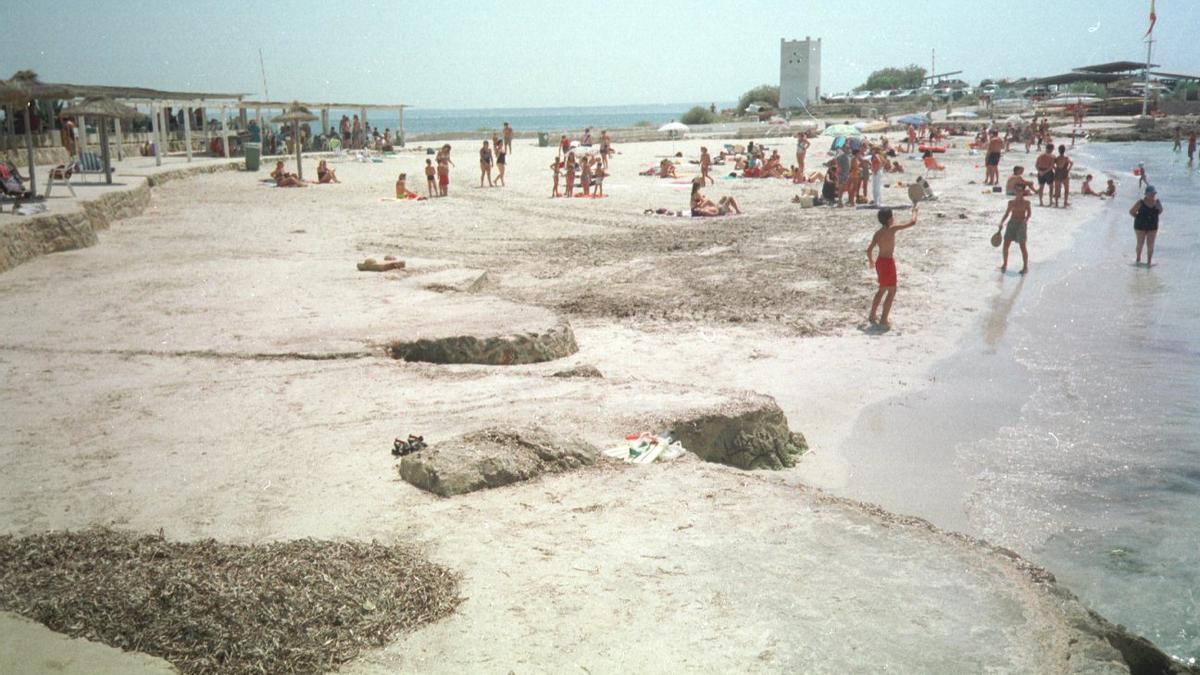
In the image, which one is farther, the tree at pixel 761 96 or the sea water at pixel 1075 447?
the tree at pixel 761 96

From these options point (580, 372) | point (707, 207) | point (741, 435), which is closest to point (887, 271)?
point (580, 372)

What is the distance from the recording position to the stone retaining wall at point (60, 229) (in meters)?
12.5

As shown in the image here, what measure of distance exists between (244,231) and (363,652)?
48.1ft

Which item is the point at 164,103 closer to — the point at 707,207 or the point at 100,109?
the point at 100,109

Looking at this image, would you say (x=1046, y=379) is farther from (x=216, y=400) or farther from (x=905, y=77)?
(x=905, y=77)

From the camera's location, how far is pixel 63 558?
4.30 m

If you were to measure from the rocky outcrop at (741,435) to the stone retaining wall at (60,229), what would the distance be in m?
9.99

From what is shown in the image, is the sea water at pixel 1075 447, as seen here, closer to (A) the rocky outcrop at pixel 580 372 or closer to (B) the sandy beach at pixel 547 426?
(B) the sandy beach at pixel 547 426

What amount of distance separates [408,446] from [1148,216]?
46.0 ft

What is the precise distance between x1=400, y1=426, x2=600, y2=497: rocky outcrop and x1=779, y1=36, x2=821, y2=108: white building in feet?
251

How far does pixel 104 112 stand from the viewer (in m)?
20.1

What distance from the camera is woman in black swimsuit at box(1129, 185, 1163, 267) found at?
15.2 meters

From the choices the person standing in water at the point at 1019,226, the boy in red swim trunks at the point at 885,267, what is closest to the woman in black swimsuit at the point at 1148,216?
the person standing in water at the point at 1019,226

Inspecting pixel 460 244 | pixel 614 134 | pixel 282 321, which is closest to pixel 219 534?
pixel 282 321
